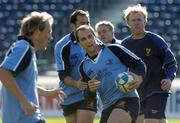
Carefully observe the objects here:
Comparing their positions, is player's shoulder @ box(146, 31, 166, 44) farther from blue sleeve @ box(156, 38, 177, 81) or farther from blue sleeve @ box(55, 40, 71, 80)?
blue sleeve @ box(55, 40, 71, 80)

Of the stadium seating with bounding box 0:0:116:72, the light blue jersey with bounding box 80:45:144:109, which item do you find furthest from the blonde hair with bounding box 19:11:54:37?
the stadium seating with bounding box 0:0:116:72

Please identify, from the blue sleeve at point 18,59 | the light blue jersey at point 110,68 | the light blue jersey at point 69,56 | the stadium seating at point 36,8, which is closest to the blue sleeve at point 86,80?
the light blue jersey at point 110,68

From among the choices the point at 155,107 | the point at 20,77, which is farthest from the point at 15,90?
the point at 155,107

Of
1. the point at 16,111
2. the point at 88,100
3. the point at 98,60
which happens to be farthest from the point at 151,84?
the point at 16,111

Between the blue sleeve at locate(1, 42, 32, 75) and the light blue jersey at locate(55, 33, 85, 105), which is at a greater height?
the blue sleeve at locate(1, 42, 32, 75)

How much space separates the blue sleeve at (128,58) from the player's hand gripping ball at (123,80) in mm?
163

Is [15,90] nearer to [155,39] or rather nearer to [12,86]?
[12,86]

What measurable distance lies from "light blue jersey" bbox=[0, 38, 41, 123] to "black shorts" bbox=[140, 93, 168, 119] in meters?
3.37

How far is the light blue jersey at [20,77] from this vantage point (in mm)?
6000

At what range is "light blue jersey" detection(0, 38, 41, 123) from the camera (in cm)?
600

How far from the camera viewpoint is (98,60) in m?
7.92

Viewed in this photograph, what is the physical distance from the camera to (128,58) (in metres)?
7.71

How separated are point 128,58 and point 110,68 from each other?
26 cm

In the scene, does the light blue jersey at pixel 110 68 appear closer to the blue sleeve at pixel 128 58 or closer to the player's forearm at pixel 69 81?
the blue sleeve at pixel 128 58
